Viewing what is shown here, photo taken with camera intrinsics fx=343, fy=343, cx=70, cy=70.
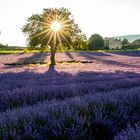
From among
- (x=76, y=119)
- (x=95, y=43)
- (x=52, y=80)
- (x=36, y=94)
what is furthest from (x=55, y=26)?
(x=95, y=43)

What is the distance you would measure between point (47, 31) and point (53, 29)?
591mm

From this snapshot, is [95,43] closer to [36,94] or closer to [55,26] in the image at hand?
[55,26]

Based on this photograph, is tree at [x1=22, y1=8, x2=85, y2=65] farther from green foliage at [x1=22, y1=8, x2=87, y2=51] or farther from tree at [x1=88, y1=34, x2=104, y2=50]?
tree at [x1=88, y1=34, x2=104, y2=50]

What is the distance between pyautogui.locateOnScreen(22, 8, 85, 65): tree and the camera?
30.2 meters

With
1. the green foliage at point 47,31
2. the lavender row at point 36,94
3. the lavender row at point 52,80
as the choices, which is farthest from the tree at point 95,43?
the lavender row at point 36,94

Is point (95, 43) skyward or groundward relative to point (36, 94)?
groundward

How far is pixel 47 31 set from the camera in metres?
30.3

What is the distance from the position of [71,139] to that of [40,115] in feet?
1.77

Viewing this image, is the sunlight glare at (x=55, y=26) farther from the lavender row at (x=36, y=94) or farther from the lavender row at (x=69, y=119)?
the lavender row at (x=69, y=119)

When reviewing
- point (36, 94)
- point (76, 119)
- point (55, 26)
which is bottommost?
point (36, 94)

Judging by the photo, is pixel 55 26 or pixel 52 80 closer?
pixel 52 80

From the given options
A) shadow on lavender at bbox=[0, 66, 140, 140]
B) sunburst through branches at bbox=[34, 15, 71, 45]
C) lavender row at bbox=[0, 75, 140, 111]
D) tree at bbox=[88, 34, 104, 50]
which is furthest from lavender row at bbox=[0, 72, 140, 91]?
tree at bbox=[88, 34, 104, 50]

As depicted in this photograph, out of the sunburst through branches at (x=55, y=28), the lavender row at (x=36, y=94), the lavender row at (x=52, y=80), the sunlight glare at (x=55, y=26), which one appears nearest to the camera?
the lavender row at (x=36, y=94)

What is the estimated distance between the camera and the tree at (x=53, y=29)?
30234 mm
